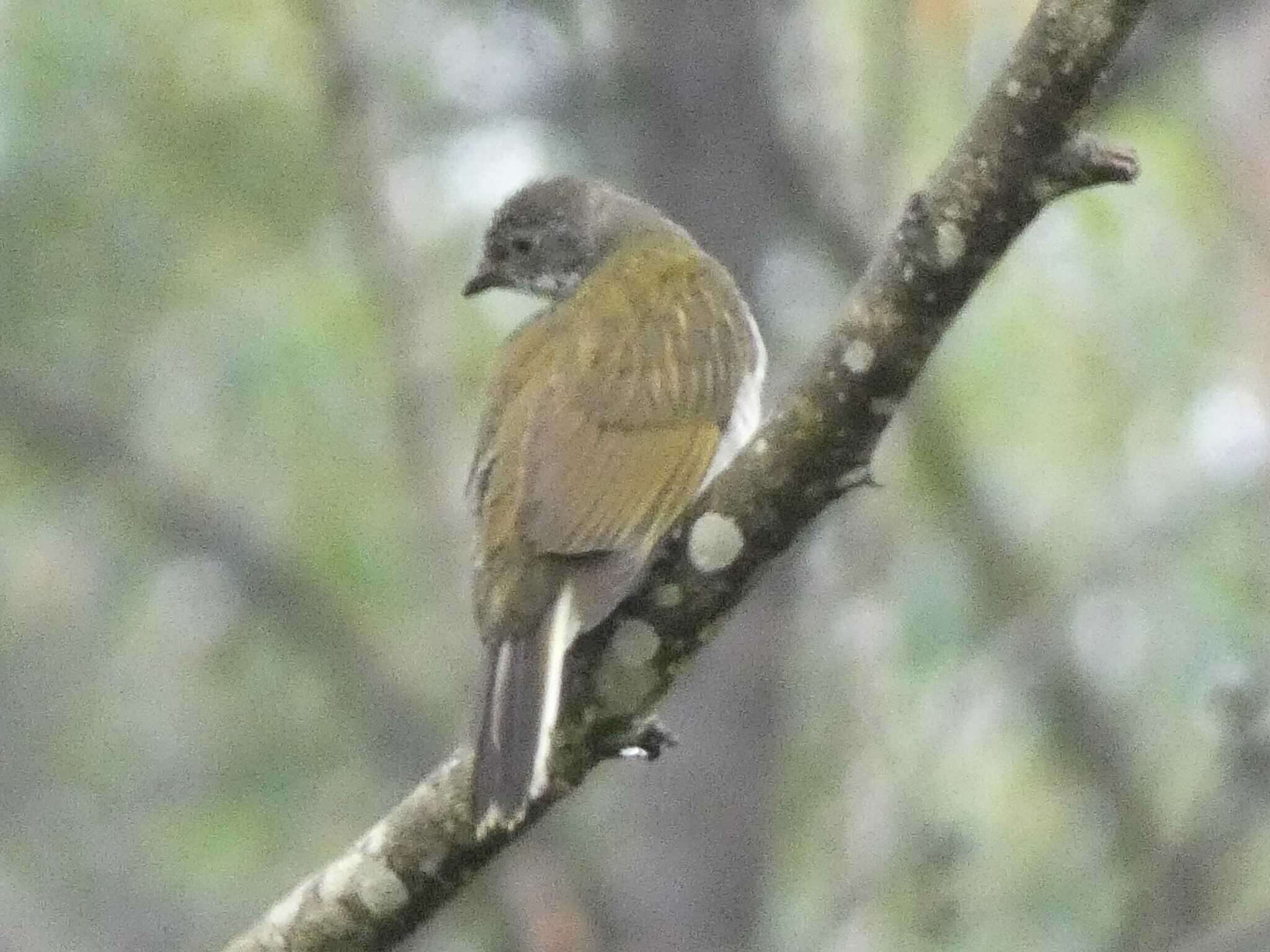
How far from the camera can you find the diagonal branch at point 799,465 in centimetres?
330

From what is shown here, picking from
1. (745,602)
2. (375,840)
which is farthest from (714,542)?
(745,602)

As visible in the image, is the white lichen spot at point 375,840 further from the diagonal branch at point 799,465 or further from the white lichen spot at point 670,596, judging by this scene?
the white lichen spot at point 670,596

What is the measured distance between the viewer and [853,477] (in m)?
3.66

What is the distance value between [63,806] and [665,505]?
730cm

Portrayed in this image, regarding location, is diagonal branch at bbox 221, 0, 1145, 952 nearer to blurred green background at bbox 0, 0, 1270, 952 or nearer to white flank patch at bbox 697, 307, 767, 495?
white flank patch at bbox 697, 307, 767, 495

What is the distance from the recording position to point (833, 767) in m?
8.17

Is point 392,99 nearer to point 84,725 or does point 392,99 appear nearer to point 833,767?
point 833,767

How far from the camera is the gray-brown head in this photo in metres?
5.56

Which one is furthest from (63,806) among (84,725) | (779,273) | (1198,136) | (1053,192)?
(1053,192)

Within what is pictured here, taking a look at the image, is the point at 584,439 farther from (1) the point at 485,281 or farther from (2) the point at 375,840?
(1) the point at 485,281

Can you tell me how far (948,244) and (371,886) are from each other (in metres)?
1.40

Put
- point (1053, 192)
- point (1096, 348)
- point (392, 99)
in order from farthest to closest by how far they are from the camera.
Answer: point (1096, 348), point (392, 99), point (1053, 192)

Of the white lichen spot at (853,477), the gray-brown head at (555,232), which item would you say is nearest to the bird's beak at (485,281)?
the gray-brown head at (555,232)

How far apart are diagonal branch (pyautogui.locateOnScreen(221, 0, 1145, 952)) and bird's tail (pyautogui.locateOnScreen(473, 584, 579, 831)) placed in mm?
66
